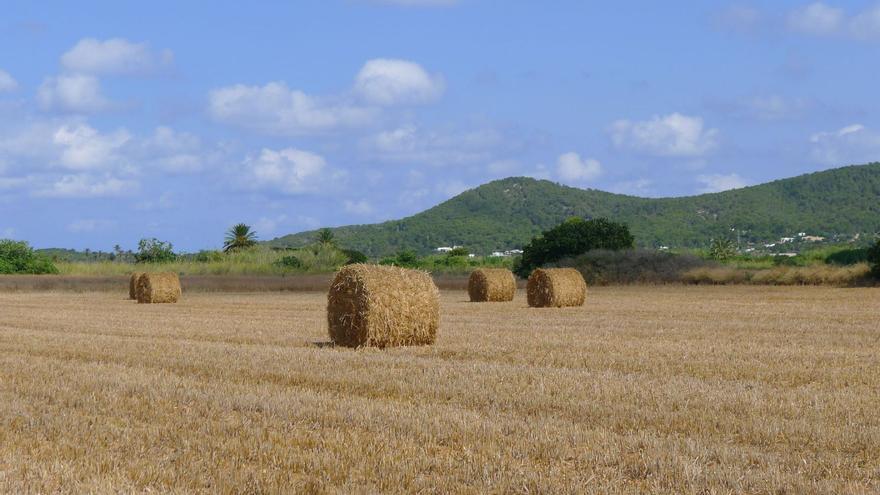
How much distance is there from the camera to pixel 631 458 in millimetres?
7055

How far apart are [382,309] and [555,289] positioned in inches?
508

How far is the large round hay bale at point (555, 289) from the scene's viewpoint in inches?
1109

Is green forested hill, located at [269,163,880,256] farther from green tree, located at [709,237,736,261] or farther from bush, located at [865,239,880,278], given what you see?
bush, located at [865,239,880,278]

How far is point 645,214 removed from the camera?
401 ft

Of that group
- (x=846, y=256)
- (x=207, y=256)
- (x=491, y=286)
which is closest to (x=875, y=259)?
(x=846, y=256)

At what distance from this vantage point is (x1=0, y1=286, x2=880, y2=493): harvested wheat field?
6.61 metres

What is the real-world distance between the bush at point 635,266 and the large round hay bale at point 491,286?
45.6 feet

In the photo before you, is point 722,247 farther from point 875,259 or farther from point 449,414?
point 449,414

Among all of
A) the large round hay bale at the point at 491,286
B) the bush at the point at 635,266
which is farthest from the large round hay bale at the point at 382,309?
the bush at the point at 635,266

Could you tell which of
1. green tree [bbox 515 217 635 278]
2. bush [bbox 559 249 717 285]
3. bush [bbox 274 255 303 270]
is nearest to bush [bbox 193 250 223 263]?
bush [bbox 274 255 303 270]

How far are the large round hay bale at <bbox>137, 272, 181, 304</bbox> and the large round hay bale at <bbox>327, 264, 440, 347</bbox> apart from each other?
19.5m

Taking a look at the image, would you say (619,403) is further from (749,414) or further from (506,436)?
(506,436)

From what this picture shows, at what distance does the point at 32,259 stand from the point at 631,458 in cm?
6427

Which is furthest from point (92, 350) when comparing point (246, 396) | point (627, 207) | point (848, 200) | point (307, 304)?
point (627, 207)
